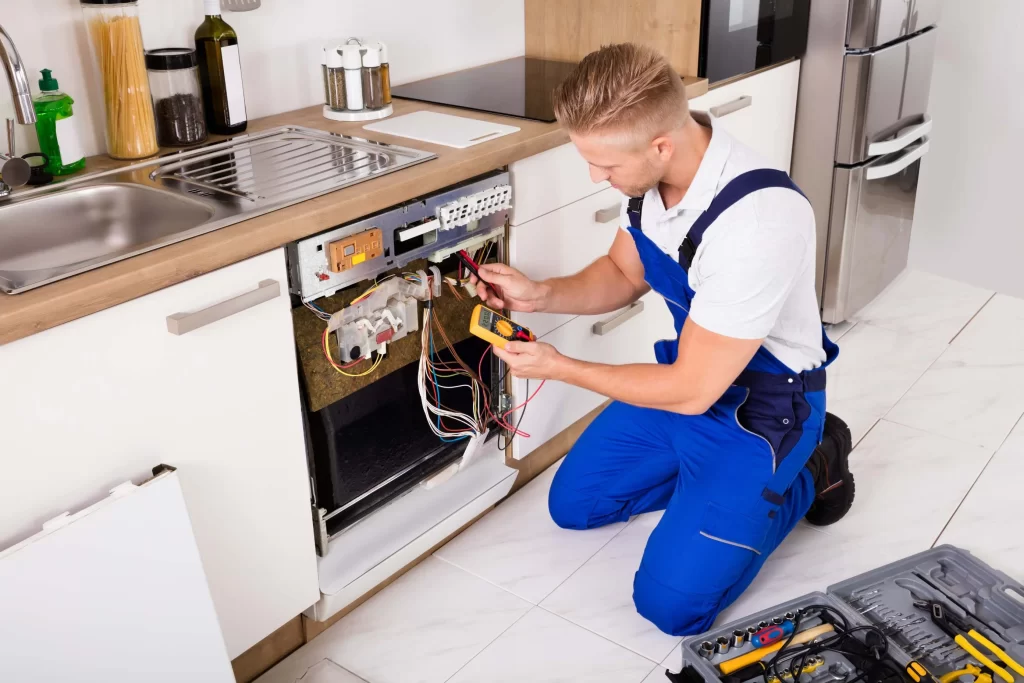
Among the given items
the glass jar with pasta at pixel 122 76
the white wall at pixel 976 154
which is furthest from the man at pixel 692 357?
the white wall at pixel 976 154

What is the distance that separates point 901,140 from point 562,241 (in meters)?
1.36

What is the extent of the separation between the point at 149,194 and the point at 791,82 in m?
1.90

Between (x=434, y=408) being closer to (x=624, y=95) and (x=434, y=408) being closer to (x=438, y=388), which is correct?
(x=438, y=388)

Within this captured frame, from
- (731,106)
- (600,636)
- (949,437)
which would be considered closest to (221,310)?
(600,636)

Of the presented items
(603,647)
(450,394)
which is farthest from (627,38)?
(603,647)

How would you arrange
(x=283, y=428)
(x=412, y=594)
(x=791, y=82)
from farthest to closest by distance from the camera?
(x=791, y=82)
(x=412, y=594)
(x=283, y=428)

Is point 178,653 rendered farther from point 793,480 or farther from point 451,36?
point 451,36

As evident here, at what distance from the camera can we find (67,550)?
133cm

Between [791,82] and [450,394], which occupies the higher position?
[791,82]

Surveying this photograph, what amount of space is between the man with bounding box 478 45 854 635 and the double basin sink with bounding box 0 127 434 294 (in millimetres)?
394

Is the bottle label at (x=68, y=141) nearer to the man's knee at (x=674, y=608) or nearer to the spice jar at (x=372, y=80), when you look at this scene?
the spice jar at (x=372, y=80)

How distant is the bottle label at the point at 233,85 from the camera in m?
1.90

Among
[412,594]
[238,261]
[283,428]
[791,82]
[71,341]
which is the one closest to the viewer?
[71,341]

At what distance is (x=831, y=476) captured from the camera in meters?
2.14
